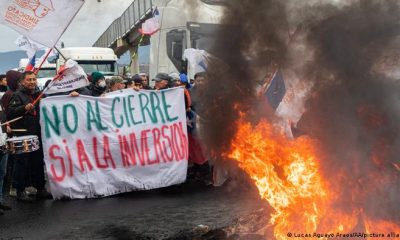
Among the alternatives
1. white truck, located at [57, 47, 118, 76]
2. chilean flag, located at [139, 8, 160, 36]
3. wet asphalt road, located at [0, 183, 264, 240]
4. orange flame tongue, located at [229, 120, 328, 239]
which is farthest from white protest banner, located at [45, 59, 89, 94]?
white truck, located at [57, 47, 118, 76]

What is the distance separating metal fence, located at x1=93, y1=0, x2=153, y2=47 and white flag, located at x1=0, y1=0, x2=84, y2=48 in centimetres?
1683

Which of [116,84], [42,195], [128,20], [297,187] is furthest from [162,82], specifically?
[128,20]

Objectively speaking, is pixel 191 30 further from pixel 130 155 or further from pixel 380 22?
pixel 380 22

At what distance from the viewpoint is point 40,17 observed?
6.68 metres

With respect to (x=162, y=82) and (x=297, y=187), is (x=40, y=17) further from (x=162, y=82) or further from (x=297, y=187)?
(x=297, y=187)

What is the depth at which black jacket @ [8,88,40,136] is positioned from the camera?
6.63 metres

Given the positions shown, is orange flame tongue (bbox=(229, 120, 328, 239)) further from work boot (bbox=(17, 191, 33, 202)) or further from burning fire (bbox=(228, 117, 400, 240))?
work boot (bbox=(17, 191, 33, 202))

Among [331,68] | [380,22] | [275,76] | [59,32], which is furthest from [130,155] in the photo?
[380,22]

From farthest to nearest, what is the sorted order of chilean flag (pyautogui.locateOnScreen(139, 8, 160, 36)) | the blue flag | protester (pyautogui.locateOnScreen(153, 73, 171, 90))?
chilean flag (pyautogui.locateOnScreen(139, 8, 160, 36)) → protester (pyautogui.locateOnScreen(153, 73, 171, 90)) → the blue flag

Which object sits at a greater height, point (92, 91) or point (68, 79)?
point (68, 79)

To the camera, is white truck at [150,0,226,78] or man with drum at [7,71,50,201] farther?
white truck at [150,0,226,78]

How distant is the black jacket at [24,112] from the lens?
6.63 meters

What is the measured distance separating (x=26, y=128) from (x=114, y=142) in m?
1.34

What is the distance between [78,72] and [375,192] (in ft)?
15.2
